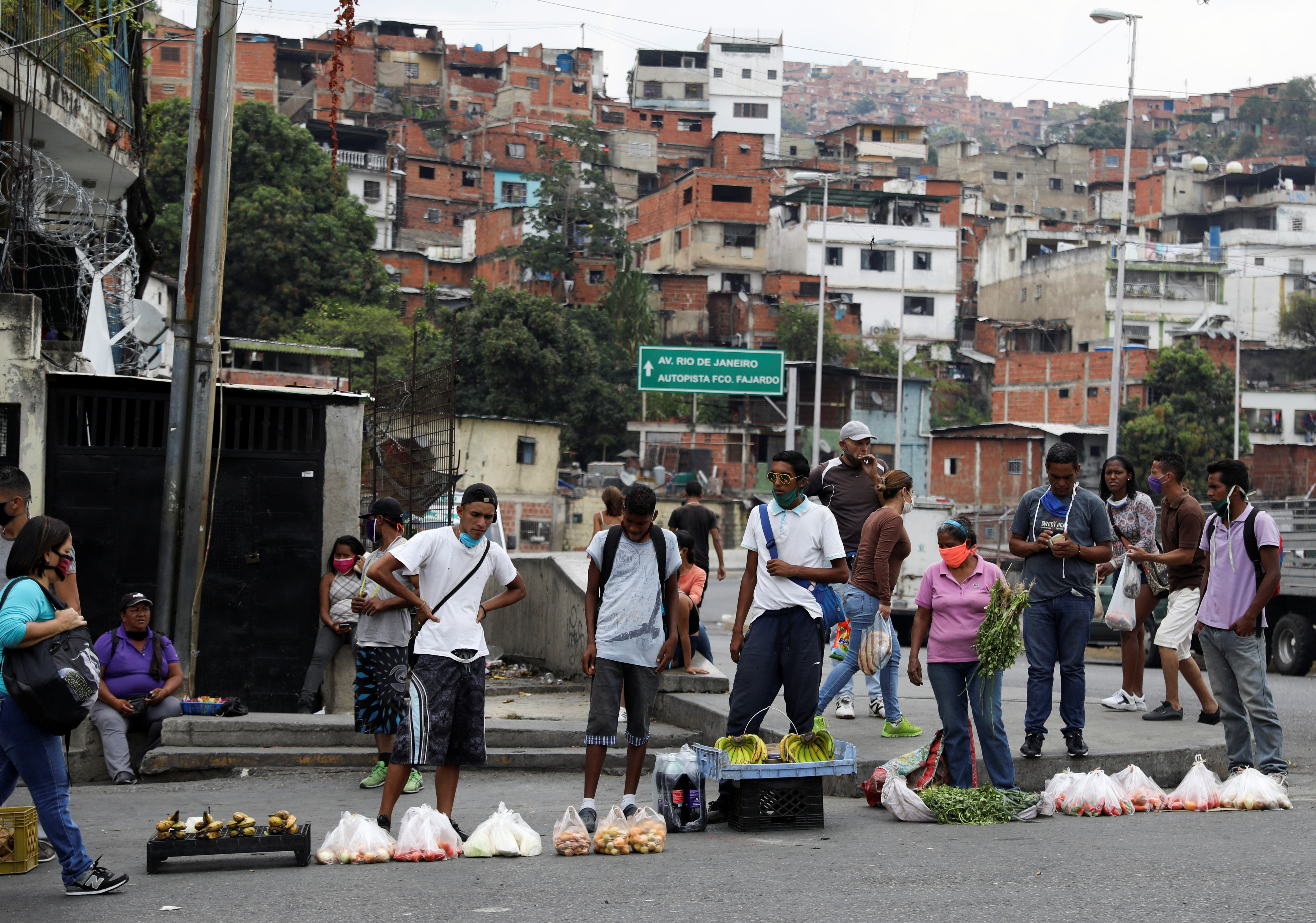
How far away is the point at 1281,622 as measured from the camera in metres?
16.8

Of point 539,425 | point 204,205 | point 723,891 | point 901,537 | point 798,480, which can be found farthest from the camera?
point 539,425

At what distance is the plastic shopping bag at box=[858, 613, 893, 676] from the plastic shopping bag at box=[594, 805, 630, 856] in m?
2.52

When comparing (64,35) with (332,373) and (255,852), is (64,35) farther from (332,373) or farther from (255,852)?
(332,373)

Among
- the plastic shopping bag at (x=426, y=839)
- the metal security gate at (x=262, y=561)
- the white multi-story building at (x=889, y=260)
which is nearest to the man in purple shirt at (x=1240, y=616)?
the plastic shopping bag at (x=426, y=839)

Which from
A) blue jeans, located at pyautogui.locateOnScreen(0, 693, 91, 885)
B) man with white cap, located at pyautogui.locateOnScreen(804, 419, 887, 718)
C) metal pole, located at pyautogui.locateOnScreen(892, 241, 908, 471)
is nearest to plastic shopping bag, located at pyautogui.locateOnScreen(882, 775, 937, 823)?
man with white cap, located at pyautogui.locateOnScreen(804, 419, 887, 718)

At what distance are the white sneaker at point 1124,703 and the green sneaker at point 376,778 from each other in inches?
219

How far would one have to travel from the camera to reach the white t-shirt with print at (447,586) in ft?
21.7

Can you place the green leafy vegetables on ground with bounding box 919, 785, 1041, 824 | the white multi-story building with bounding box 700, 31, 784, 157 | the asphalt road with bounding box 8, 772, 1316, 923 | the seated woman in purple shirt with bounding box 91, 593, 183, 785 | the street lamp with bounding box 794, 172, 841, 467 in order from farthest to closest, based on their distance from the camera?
the white multi-story building with bounding box 700, 31, 784, 157 < the street lamp with bounding box 794, 172, 841, 467 < the seated woman in purple shirt with bounding box 91, 593, 183, 785 < the green leafy vegetables on ground with bounding box 919, 785, 1041, 824 < the asphalt road with bounding box 8, 772, 1316, 923

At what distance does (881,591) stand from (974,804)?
1.98 m

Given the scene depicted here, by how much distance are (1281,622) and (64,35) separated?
16276mm

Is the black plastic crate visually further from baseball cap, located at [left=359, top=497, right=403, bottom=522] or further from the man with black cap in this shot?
baseball cap, located at [left=359, top=497, right=403, bottom=522]

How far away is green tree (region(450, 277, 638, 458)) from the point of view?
49.0m

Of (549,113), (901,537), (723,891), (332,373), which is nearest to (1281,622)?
(901,537)

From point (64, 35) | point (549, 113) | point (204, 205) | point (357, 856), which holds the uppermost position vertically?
point (549, 113)
